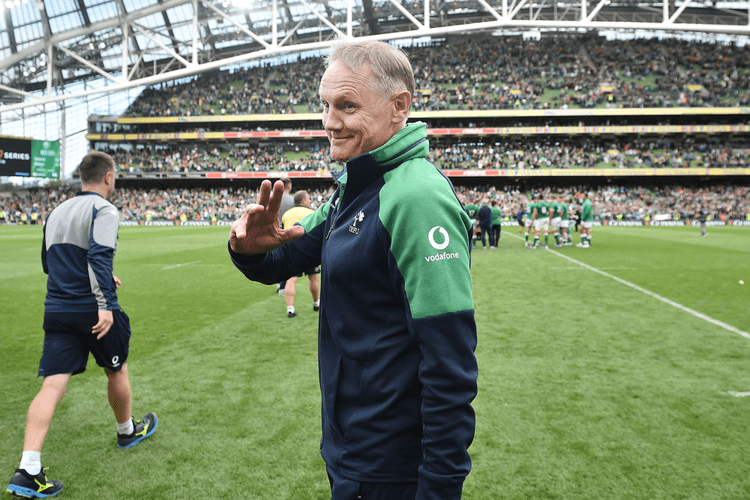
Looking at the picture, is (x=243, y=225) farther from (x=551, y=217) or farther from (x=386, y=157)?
(x=551, y=217)


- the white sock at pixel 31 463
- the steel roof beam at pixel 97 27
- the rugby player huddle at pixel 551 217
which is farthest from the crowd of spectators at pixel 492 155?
the white sock at pixel 31 463

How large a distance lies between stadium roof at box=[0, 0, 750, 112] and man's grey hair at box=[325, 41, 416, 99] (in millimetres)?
31507

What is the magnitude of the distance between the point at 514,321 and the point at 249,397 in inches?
167

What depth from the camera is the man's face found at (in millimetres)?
1405

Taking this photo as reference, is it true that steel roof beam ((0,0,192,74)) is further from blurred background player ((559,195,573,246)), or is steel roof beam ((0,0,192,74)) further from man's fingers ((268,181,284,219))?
man's fingers ((268,181,284,219))

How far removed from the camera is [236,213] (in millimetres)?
42875

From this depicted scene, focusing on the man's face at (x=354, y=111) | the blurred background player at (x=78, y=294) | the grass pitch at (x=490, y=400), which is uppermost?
the man's face at (x=354, y=111)

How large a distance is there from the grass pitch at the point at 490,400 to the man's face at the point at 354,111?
2396mm

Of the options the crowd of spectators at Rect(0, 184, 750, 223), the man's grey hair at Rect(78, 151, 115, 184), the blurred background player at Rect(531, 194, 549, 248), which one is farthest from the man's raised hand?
the crowd of spectators at Rect(0, 184, 750, 223)

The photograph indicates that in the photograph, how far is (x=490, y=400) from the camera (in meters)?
4.28

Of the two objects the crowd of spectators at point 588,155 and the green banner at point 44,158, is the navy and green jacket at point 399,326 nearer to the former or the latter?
the crowd of spectators at point 588,155

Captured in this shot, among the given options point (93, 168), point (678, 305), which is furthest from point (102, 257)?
point (678, 305)

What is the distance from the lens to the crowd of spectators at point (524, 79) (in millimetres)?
46562

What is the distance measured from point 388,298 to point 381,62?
717 mm
